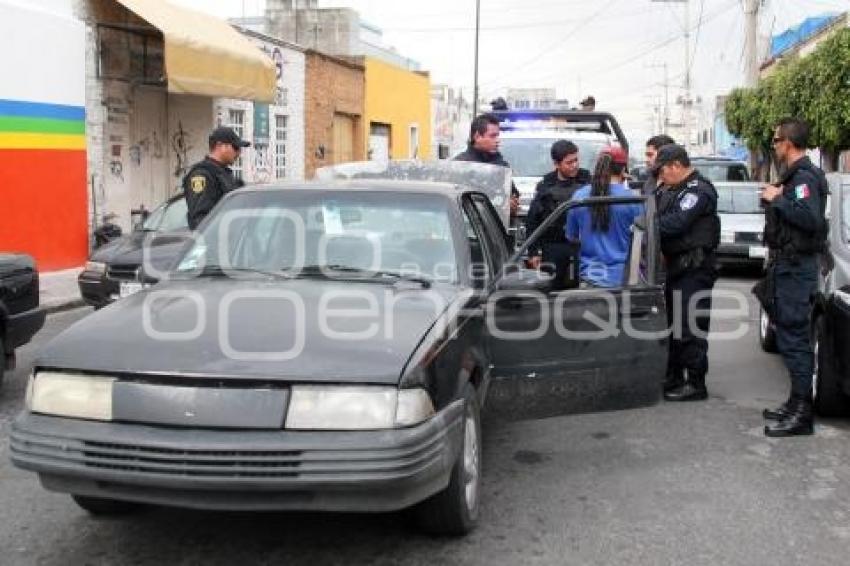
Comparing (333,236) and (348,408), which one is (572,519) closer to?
(348,408)

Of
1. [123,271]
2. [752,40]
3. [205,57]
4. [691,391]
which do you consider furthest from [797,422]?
[752,40]

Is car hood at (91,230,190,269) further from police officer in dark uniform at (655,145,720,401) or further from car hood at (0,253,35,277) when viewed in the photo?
police officer in dark uniform at (655,145,720,401)

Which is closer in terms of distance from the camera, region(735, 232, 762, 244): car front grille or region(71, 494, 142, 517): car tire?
region(71, 494, 142, 517): car tire

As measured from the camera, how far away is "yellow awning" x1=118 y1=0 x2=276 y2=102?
45.8 feet

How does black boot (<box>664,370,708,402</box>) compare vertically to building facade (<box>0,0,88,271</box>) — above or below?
below

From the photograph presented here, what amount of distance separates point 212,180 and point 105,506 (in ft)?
10.5

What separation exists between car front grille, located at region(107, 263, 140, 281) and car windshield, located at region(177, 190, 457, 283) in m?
4.08

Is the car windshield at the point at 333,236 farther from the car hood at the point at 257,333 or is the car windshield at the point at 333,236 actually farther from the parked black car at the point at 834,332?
the parked black car at the point at 834,332

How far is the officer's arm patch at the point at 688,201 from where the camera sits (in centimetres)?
648

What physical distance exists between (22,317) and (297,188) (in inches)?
104

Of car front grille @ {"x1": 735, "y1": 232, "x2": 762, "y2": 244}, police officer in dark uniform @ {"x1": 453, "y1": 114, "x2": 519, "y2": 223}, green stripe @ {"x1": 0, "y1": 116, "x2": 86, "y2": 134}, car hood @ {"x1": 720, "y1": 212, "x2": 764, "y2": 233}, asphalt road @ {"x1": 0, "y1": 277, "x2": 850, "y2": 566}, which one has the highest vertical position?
green stripe @ {"x1": 0, "y1": 116, "x2": 86, "y2": 134}

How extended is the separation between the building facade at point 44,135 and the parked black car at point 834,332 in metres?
10.1

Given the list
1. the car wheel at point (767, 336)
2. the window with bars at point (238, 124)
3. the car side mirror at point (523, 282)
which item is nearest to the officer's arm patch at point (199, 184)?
the car side mirror at point (523, 282)

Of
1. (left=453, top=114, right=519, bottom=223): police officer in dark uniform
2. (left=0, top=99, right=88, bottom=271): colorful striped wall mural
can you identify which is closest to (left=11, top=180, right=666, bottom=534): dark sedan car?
(left=453, top=114, right=519, bottom=223): police officer in dark uniform
